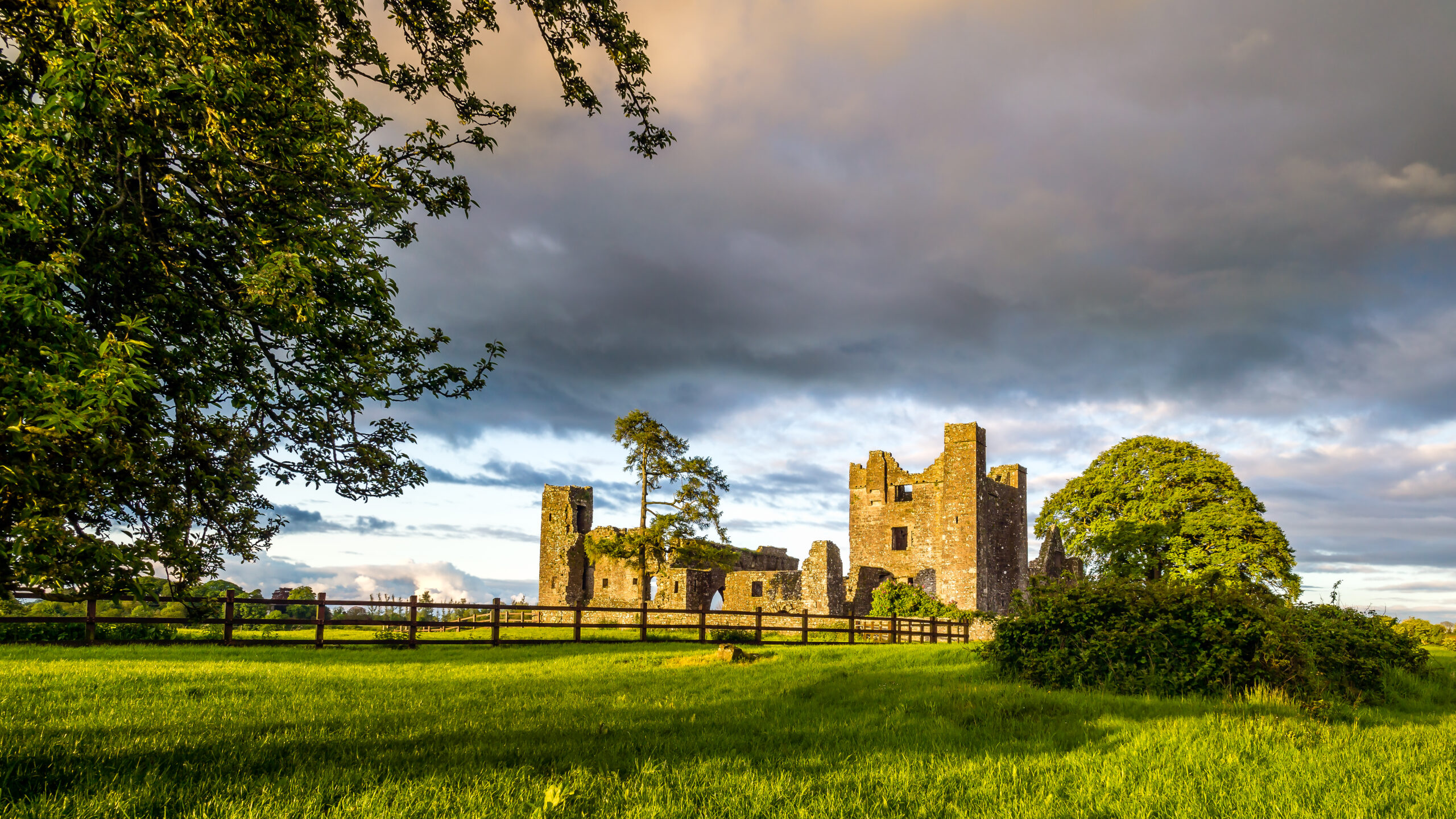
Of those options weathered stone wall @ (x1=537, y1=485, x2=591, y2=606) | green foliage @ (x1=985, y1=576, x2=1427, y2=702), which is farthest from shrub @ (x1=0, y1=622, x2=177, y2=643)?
weathered stone wall @ (x1=537, y1=485, x2=591, y2=606)

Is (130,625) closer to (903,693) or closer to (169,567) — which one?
(169,567)

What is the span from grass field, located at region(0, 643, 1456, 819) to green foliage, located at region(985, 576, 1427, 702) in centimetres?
75

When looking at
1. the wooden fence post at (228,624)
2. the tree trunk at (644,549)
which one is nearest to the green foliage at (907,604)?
the tree trunk at (644,549)

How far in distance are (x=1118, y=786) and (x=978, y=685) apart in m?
4.97

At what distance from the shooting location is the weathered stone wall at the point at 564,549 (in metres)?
40.0

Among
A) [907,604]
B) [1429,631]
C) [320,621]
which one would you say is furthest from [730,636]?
[1429,631]

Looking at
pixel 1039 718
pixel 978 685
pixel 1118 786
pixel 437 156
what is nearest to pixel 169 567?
pixel 437 156

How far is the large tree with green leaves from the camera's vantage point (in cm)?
452

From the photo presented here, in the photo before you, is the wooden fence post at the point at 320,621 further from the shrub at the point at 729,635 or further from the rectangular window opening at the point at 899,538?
the rectangular window opening at the point at 899,538

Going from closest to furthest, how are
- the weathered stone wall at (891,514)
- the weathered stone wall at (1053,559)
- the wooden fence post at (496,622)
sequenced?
the wooden fence post at (496,622)
the weathered stone wall at (1053,559)
the weathered stone wall at (891,514)

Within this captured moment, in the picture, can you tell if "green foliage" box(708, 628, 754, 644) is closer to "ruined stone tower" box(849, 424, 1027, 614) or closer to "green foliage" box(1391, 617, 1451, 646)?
"ruined stone tower" box(849, 424, 1027, 614)

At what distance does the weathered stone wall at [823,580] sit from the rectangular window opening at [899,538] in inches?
195

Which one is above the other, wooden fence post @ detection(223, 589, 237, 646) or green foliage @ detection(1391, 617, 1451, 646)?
wooden fence post @ detection(223, 589, 237, 646)

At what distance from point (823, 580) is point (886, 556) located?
6.07 meters
